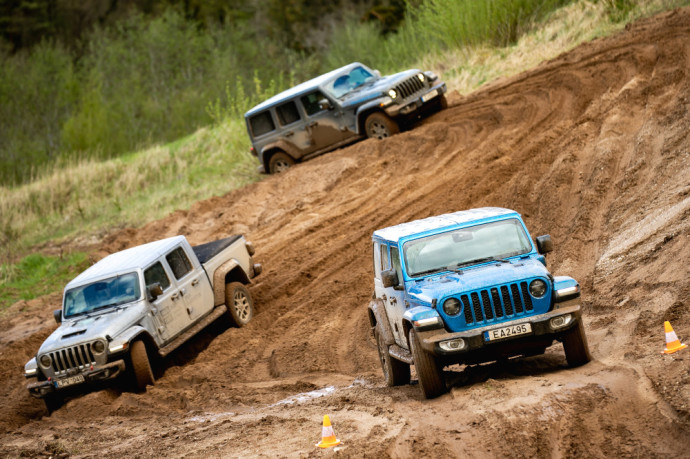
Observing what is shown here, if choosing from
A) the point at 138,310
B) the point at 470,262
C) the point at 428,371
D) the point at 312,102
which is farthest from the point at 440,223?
the point at 312,102

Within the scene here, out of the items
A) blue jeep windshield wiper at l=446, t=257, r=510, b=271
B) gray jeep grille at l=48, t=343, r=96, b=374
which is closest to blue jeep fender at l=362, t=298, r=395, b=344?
blue jeep windshield wiper at l=446, t=257, r=510, b=271

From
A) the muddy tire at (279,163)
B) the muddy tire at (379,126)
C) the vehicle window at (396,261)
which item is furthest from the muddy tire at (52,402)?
the muddy tire at (279,163)

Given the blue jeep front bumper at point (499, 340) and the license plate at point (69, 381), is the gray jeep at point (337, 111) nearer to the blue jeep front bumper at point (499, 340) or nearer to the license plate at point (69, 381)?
the license plate at point (69, 381)

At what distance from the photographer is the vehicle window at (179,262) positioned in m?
13.2

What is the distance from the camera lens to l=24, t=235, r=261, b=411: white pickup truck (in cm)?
1157

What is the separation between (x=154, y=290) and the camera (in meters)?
12.3

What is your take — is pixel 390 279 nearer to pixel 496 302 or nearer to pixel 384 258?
pixel 384 258

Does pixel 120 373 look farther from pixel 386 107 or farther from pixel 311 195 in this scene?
pixel 386 107

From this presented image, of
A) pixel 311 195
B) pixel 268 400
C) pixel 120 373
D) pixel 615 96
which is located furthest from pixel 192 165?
pixel 268 400

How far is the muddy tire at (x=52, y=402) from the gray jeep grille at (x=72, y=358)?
401mm

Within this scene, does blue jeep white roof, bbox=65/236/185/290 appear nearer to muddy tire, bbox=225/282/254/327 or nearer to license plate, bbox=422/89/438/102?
muddy tire, bbox=225/282/254/327

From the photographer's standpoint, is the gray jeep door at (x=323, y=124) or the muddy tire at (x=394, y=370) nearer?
the muddy tire at (x=394, y=370)

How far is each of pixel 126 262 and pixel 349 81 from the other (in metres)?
9.57

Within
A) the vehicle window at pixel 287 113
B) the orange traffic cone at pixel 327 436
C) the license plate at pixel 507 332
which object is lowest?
the orange traffic cone at pixel 327 436
